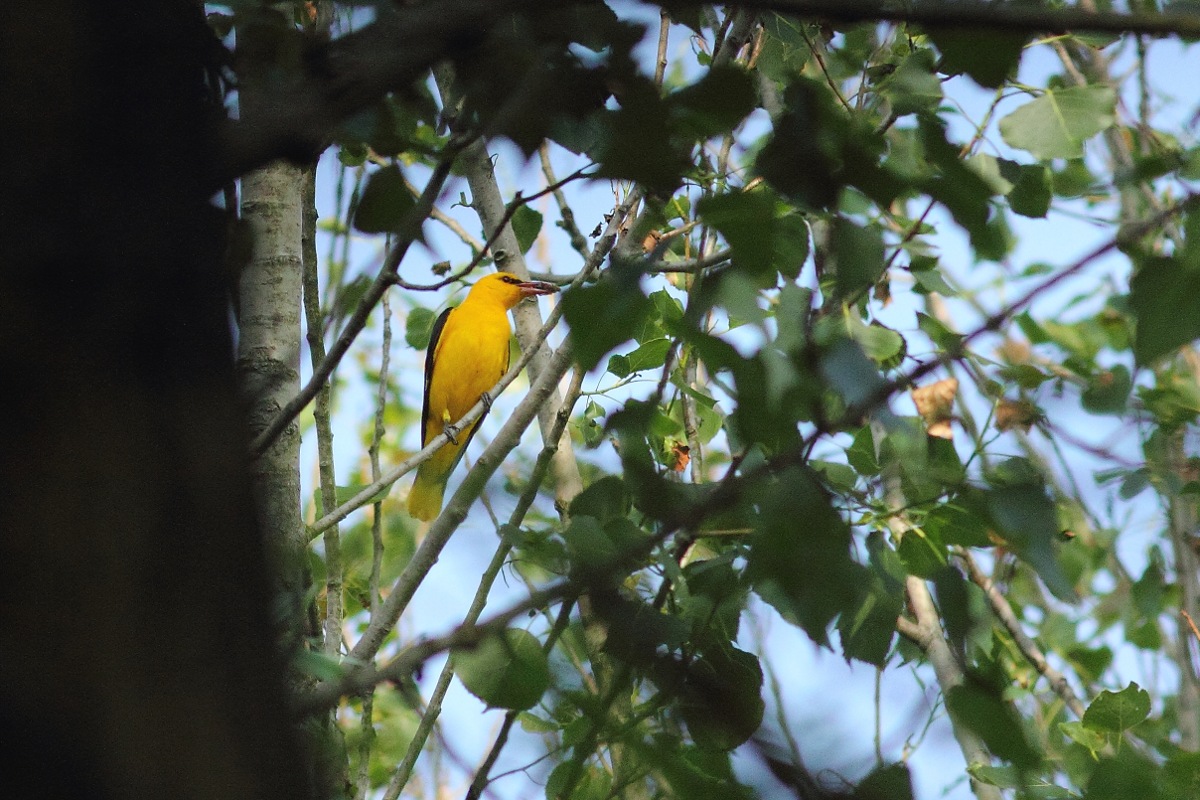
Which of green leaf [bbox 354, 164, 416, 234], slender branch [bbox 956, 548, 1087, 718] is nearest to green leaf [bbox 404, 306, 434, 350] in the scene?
slender branch [bbox 956, 548, 1087, 718]

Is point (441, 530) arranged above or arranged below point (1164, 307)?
above

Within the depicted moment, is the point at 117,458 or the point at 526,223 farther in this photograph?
the point at 526,223

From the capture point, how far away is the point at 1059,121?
209cm

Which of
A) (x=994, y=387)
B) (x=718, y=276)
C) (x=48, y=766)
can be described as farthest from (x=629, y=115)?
(x=994, y=387)

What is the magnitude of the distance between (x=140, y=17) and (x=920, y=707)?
869mm

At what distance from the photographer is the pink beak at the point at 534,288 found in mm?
3759

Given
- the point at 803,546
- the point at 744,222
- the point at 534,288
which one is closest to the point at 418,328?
the point at 534,288

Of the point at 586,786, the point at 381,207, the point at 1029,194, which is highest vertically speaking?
the point at 1029,194

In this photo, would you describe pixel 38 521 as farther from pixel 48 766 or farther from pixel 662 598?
pixel 662 598

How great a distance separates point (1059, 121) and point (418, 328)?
218cm

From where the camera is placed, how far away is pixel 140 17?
72 cm

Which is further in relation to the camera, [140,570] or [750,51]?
[750,51]

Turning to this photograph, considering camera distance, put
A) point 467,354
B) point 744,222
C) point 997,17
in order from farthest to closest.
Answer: point 467,354 → point 744,222 → point 997,17

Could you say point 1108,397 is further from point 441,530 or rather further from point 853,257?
point 441,530
